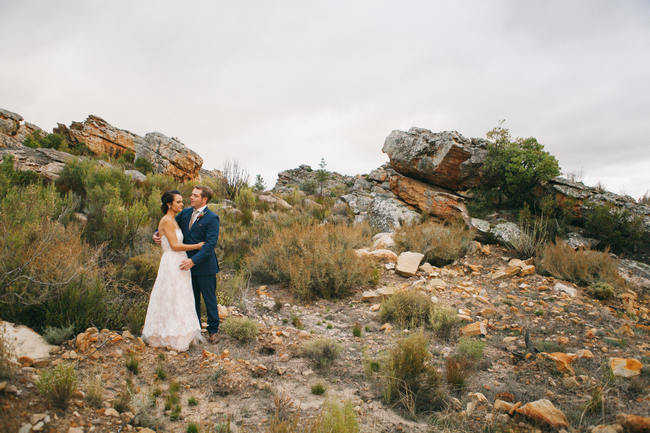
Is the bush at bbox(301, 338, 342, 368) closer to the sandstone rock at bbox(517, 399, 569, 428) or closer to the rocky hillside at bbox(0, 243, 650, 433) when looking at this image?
the rocky hillside at bbox(0, 243, 650, 433)

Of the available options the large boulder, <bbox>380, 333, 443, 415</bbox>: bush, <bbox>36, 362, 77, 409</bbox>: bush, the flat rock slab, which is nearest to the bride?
the flat rock slab

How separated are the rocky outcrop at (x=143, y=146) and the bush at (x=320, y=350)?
1391 cm

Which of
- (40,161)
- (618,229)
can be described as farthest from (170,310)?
(618,229)

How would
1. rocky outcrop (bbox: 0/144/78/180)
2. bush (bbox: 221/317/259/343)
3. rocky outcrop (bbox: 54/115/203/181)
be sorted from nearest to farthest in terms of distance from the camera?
bush (bbox: 221/317/259/343), rocky outcrop (bbox: 0/144/78/180), rocky outcrop (bbox: 54/115/203/181)

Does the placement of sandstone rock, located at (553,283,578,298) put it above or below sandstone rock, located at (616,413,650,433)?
above

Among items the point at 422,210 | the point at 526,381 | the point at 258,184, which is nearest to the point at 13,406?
the point at 526,381

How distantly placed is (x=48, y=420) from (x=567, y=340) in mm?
5509

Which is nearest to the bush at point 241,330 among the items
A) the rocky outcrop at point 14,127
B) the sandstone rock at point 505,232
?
the sandstone rock at point 505,232

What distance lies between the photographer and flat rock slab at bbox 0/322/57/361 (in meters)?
2.93

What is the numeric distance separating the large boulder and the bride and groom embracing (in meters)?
9.05

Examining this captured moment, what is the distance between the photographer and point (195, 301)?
4.32 meters

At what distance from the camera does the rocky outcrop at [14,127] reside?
1452cm

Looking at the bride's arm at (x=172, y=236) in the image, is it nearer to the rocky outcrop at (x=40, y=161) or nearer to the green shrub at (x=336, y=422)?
the green shrub at (x=336, y=422)

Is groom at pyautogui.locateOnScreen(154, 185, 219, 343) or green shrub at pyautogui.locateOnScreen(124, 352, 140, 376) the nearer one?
green shrub at pyautogui.locateOnScreen(124, 352, 140, 376)
